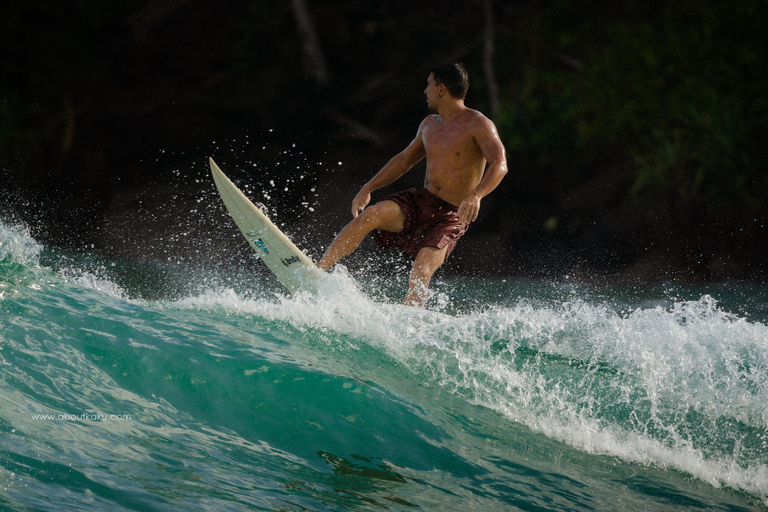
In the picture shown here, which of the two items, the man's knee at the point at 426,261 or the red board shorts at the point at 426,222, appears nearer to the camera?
the man's knee at the point at 426,261

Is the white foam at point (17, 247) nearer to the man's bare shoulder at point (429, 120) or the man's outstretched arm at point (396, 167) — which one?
the man's outstretched arm at point (396, 167)

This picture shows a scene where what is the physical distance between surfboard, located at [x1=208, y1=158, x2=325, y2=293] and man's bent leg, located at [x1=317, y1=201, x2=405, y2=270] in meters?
0.13

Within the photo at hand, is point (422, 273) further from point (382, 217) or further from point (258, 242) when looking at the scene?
point (258, 242)

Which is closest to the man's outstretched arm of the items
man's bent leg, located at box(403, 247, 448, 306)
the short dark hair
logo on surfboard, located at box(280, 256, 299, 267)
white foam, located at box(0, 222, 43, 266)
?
the short dark hair

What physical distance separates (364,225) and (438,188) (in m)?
0.48

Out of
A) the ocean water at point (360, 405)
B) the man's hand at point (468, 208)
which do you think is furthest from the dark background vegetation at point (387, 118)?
the ocean water at point (360, 405)

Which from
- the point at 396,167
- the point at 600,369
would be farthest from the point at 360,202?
the point at 600,369

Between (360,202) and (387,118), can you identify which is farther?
(387,118)

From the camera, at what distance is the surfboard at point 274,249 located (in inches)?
170

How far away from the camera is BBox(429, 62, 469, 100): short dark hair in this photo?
403 centimetres

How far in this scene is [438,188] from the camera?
418cm

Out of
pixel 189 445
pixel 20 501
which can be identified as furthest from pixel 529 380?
pixel 20 501

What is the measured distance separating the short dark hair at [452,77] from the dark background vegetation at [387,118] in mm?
7192

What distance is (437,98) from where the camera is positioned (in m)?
4.07
